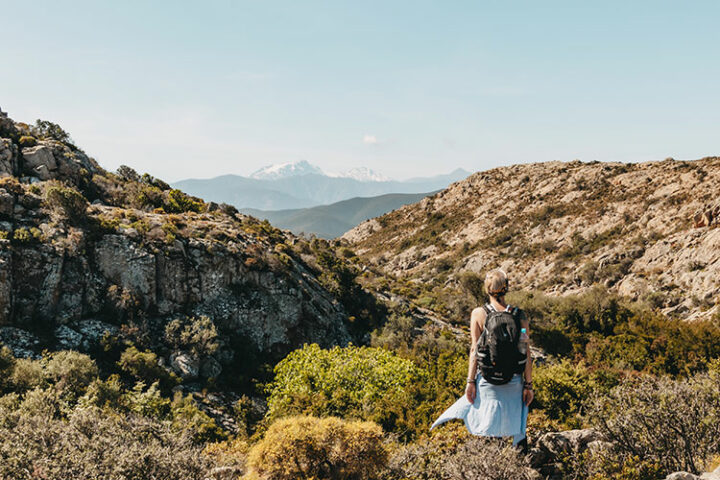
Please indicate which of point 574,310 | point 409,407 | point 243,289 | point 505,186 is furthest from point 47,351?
point 505,186

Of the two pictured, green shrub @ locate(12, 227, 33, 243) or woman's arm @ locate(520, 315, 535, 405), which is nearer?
woman's arm @ locate(520, 315, 535, 405)

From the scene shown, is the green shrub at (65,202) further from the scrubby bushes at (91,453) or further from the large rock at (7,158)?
the scrubby bushes at (91,453)

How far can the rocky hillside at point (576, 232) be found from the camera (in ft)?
125

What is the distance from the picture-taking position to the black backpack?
504 cm

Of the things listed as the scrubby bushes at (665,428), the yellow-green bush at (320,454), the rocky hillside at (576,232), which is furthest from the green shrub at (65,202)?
the rocky hillside at (576,232)

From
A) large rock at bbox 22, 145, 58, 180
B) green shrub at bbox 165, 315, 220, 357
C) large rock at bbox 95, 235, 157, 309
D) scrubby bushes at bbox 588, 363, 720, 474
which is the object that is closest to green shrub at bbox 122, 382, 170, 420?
green shrub at bbox 165, 315, 220, 357

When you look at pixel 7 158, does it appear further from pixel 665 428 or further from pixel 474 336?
pixel 665 428

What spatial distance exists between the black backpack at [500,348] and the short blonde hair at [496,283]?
0.82 ft

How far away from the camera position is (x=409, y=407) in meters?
11.5

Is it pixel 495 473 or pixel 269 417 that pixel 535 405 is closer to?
pixel 495 473

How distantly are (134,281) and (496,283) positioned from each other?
2253 centimetres

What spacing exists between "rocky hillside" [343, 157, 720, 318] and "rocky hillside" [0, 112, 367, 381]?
3105 cm

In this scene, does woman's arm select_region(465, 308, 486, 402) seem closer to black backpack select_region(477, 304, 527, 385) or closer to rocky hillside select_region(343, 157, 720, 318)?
black backpack select_region(477, 304, 527, 385)

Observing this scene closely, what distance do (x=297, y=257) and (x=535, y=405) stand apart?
26.5 metres
